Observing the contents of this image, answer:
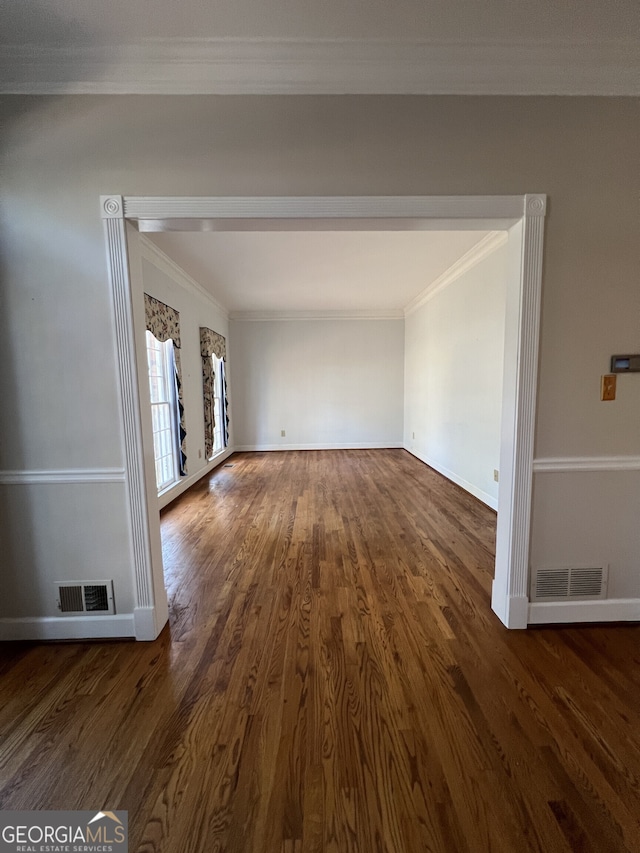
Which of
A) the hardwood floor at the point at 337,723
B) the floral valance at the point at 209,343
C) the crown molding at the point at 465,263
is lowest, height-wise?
the hardwood floor at the point at 337,723

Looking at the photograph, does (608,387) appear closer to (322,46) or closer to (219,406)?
(322,46)

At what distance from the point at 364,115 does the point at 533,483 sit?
6.48ft

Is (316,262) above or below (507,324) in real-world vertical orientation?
above

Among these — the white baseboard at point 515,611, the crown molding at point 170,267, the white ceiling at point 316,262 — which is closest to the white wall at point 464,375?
the white ceiling at point 316,262

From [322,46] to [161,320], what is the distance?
2733mm

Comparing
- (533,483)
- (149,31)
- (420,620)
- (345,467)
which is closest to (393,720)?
(420,620)

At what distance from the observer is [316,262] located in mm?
3957

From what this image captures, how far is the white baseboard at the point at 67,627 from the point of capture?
180cm

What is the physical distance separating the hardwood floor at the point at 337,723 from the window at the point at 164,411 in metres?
1.92

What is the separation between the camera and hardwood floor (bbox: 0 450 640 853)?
103 centimetres

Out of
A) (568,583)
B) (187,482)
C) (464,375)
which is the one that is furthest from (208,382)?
(568,583)

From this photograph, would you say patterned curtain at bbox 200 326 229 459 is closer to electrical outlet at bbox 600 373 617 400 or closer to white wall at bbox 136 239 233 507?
white wall at bbox 136 239 233 507

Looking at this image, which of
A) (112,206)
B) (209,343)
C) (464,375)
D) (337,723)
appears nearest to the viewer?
(337,723)

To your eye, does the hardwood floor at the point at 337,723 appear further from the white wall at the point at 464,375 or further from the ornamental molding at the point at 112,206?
the ornamental molding at the point at 112,206
